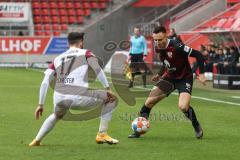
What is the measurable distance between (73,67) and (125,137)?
85.3 inches

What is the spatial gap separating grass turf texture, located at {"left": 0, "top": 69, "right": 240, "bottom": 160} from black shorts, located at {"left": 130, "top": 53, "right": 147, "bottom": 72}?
727 cm

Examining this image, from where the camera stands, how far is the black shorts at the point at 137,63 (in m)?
25.2

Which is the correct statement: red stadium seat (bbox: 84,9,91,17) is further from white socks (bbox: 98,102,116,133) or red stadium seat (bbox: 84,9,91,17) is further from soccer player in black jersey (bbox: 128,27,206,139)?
white socks (bbox: 98,102,116,133)

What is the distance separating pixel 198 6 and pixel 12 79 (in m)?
14.8

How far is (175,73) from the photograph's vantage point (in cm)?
1191

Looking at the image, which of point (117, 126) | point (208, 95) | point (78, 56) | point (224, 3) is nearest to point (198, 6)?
point (224, 3)

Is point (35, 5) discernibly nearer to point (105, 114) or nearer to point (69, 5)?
point (69, 5)

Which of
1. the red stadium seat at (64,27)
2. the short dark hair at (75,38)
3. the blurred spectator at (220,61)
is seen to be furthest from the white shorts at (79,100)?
the red stadium seat at (64,27)

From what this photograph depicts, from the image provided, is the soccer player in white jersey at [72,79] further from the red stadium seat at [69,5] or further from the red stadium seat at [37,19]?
the red stadium seat at [69,5]

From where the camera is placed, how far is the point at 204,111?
1655 cm

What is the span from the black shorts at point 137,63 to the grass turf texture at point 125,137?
7.27m

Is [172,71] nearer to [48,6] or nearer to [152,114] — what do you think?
[152,114]

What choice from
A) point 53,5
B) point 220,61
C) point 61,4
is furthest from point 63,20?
point 220,61

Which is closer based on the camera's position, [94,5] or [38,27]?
[38,27]
